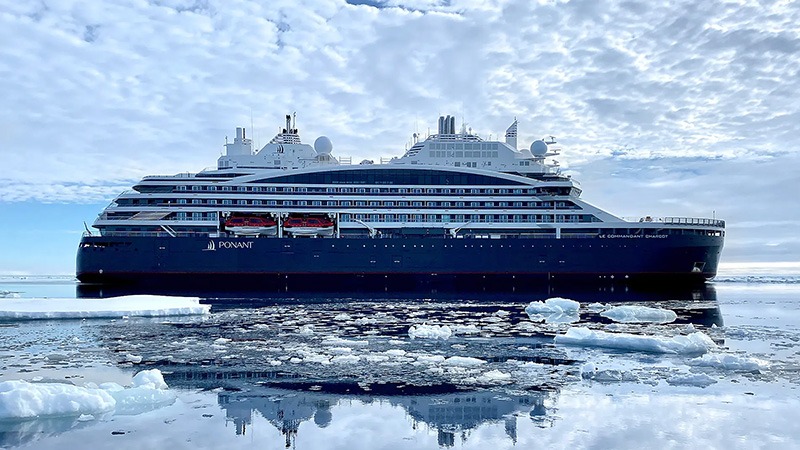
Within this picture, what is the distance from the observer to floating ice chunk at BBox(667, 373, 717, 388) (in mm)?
11867

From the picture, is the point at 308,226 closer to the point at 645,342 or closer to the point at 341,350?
the point at 341,350

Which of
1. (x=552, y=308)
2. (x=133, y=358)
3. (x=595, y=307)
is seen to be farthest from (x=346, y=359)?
(x=595, y=307)

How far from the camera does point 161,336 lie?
18578mm

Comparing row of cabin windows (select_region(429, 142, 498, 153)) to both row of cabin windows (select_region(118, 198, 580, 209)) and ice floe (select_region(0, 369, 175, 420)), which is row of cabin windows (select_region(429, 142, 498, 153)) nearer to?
row of cabin windows (select_region(118, 198, 580, 209))

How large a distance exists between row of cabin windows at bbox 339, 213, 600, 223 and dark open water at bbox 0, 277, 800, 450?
29.2 m

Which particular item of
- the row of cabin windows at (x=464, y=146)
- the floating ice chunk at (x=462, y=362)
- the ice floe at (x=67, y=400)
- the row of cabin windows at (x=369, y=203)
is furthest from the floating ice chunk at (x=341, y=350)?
the row of cabin windows at (x=464, y=146)

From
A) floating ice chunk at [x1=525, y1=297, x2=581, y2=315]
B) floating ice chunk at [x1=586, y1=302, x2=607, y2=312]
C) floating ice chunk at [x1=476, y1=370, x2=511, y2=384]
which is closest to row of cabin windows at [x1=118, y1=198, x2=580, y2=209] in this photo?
floating ice chunk at [x1=586, y1=302, x2=607, y2=312]

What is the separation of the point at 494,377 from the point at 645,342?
19.1 feet

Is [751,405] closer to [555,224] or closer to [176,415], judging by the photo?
[176,415]

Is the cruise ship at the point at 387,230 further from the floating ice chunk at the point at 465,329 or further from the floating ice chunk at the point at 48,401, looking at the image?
the floating ice chunk at the point at 48,401

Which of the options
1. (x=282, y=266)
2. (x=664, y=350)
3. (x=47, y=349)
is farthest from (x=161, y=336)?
(x=282, y=266)

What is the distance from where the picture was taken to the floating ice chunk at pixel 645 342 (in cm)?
1569

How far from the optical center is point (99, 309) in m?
24.4

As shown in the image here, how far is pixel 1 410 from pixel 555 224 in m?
45.8
